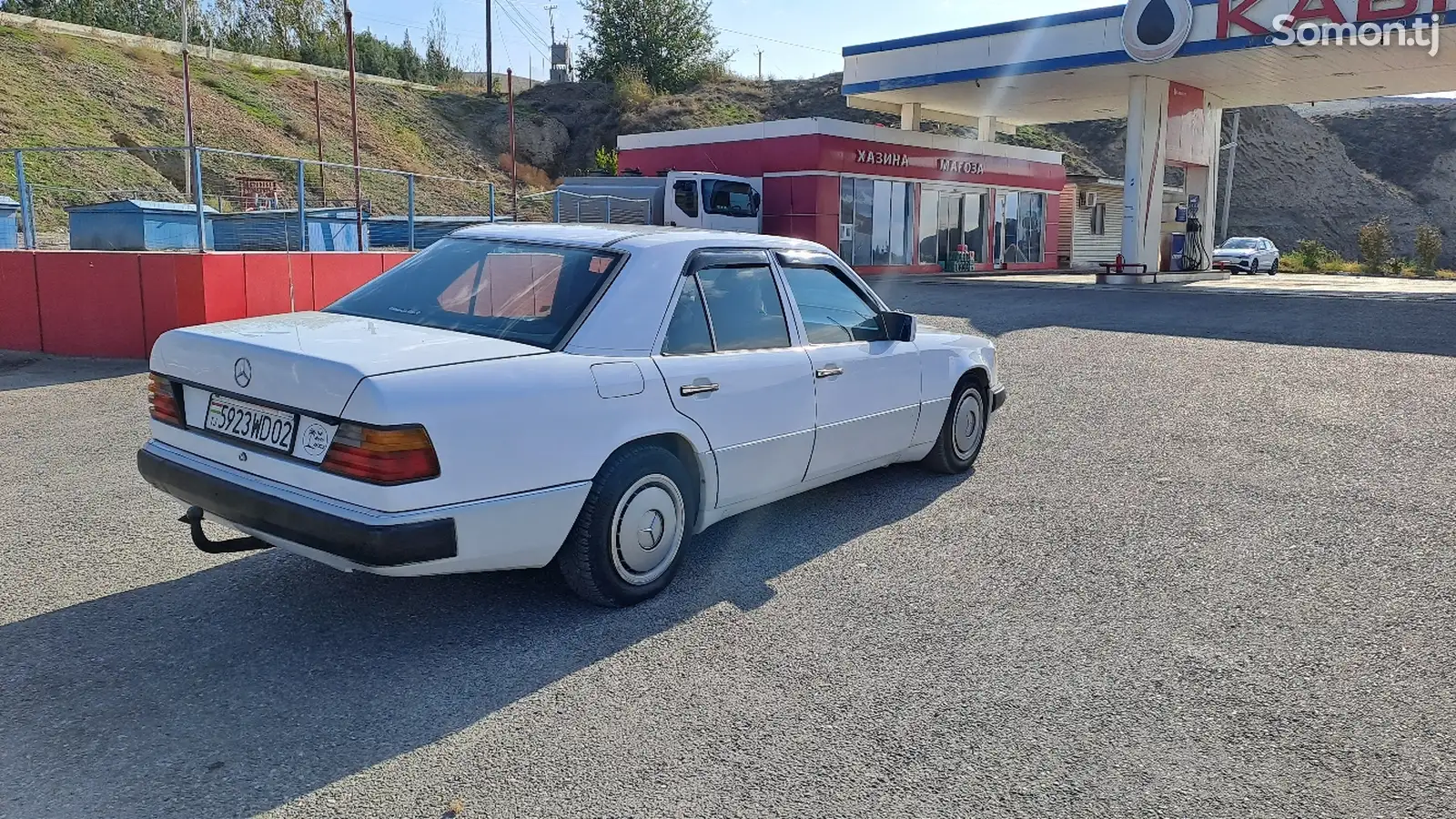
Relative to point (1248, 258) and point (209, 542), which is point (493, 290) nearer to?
point (209, 542)

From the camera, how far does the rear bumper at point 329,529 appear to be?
3.41 m

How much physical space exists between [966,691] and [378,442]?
2.14 meters

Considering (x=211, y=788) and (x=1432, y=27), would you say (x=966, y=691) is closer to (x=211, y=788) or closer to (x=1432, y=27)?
(x=211, y=788)

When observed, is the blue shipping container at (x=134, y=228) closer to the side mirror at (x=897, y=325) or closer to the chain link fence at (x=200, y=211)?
the chain link fence at (x=200, y=211)

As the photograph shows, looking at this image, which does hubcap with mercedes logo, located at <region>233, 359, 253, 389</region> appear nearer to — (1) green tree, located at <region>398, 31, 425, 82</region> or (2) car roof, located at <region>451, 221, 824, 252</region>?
(2) car roof, located at <region>451, 221, 824, 252</region>

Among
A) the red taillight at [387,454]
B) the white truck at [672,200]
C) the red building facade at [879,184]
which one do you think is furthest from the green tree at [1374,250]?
the red taillight at [387,454]

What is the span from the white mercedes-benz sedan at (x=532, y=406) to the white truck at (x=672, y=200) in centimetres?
1625

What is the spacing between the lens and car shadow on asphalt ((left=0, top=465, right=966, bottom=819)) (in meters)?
2.95

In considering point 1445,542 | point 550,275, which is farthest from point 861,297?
point 1445,542

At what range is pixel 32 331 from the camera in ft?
36.2

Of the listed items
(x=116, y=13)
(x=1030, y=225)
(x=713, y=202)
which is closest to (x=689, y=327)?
(x=713, y=202)

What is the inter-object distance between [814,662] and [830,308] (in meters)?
2.20

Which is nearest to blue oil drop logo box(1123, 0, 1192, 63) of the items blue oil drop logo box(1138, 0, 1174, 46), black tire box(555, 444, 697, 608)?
blue oil drop logo box(1138, 0, 1174, 46)

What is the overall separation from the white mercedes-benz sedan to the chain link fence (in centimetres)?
681
